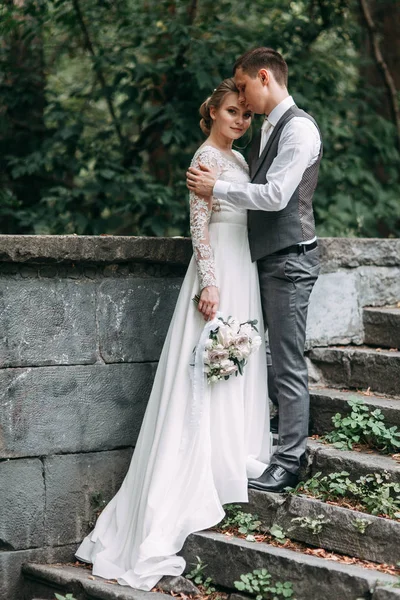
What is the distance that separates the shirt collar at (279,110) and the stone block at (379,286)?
1.64 meters

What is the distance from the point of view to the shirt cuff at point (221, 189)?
4117mm

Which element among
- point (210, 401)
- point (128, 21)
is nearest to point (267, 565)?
point (210, 401)

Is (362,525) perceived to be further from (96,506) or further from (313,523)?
(96,506)

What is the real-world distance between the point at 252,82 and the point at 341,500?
2068 millimetres

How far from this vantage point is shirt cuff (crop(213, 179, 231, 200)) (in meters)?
4.12

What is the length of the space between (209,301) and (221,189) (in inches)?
21.6

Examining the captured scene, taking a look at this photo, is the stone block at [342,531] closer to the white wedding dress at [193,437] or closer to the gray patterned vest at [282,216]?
the white wedding dress at [193,437]

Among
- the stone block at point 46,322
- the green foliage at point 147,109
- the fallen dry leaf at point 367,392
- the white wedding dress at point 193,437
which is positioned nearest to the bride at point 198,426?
the white wedding dress at point 193,437

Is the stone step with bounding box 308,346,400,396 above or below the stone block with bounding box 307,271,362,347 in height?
below

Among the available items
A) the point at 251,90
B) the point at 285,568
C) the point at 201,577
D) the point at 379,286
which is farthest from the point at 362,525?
the point at 379,286

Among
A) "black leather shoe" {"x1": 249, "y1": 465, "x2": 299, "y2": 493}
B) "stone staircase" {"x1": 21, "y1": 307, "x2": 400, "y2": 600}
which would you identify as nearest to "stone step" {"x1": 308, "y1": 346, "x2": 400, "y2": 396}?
"stone staircase" {"x1": 21, "y1": 307, "x2": 400, "y2": 600}

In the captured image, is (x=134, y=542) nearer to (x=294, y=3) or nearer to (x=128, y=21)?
(x=128, y=21)

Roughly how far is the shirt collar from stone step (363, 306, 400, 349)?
1.69m

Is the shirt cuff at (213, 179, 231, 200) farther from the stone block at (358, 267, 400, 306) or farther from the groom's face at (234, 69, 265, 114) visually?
the stone block at (358, 267, 400, 306)
